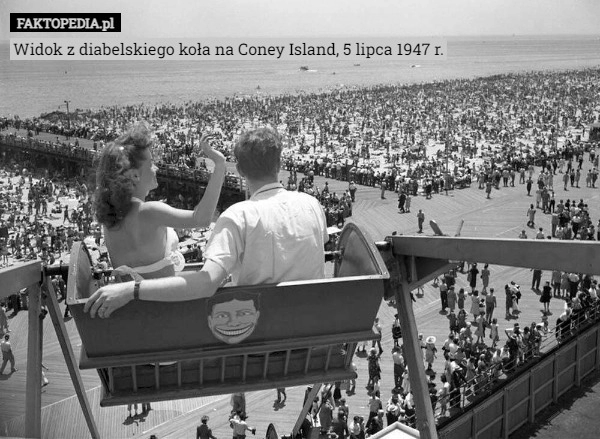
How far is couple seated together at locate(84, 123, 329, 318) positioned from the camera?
2475 millimetres

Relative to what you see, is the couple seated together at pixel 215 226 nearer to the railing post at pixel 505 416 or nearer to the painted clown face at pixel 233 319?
the painted clown face at pixel 233 319

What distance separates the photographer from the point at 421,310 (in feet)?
55.9

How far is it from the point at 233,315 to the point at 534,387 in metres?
10.2

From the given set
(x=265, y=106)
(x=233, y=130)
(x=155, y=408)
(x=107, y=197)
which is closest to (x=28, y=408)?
(x=107, y=197)

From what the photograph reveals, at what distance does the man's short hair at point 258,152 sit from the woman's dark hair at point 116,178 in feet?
1.31

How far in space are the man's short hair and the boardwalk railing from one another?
25.6 ft

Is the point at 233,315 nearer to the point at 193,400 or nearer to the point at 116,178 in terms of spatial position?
the point at 116,178

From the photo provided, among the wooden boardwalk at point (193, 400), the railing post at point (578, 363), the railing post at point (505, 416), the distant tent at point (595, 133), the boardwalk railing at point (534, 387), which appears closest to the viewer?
the boardwalk railing at point (534, 387)

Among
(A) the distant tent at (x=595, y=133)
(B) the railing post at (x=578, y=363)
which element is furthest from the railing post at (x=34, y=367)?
(A) the distant tent at (x=595, y=133)

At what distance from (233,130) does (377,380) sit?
48.5m

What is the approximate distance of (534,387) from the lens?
11805mm

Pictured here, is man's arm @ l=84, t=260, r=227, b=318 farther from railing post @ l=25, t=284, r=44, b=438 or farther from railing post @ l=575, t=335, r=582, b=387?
railing post @ l=575, t=335, r=582, b=387

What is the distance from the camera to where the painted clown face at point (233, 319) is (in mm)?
2547

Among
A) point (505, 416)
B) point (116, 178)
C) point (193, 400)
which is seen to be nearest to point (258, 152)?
point (116, 178)
